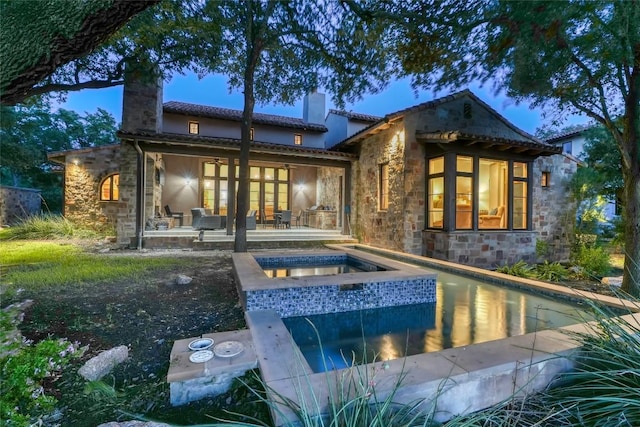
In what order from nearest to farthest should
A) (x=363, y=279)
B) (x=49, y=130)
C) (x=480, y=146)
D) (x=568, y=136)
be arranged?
(x=363, y=279), (x=480, y=146), (x=568, y=136), (x=49, y=130)

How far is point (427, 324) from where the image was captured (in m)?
3.58

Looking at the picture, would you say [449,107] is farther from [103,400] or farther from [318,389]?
[103,400]

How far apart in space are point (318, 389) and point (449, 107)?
30.7 feet

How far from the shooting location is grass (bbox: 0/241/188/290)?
482cm

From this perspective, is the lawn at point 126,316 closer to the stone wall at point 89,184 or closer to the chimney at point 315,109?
the stone wall at point 89,184

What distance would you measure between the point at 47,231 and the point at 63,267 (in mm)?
7450

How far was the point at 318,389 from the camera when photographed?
1.70 m

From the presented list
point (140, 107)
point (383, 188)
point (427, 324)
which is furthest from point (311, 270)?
point (140, 107)

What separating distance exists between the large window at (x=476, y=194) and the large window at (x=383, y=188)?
131 cm

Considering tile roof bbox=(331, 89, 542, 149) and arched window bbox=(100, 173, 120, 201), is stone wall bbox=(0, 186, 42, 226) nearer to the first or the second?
arched window bbox=(100, 173, 120, 201)

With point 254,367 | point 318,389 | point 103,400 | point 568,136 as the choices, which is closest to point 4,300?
point 103,400

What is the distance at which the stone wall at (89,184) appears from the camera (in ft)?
37.9

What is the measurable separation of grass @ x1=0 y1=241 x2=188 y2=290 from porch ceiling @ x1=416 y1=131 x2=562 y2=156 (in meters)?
7.27

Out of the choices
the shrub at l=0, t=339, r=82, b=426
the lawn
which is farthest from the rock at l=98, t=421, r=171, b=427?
the shrub at l=0, t=339, r=82, b=426
